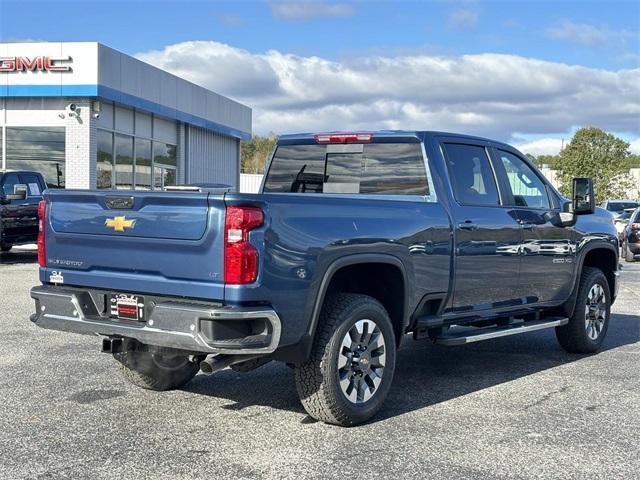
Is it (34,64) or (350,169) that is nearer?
(350,169)

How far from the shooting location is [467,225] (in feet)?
20.8

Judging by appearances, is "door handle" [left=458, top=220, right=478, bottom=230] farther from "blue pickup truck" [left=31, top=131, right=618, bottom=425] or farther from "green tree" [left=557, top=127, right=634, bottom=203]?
"green tree" [left=557, top=127, right=634, bottom=203]

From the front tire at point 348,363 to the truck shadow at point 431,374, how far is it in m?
0.24

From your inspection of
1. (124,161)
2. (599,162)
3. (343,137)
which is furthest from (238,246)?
(599,162)

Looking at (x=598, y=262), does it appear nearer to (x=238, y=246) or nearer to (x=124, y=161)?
(x=238, y=246)

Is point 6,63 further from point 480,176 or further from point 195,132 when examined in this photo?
point 480,176

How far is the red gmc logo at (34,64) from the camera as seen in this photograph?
74.3 ft

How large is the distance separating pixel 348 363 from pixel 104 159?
66.5ft

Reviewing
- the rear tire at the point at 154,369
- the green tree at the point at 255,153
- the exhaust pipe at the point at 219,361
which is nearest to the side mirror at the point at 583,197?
the rear tire at the point at 154,369

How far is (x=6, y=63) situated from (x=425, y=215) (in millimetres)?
20113

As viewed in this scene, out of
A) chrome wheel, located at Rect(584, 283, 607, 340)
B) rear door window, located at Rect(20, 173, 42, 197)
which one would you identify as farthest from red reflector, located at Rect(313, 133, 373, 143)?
rear door window, located at Rect(20, 173, 42, 197)

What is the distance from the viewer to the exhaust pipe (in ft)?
16.2

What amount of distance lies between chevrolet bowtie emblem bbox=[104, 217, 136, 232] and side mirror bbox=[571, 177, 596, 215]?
4.32 meters

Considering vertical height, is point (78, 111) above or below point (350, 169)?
above
